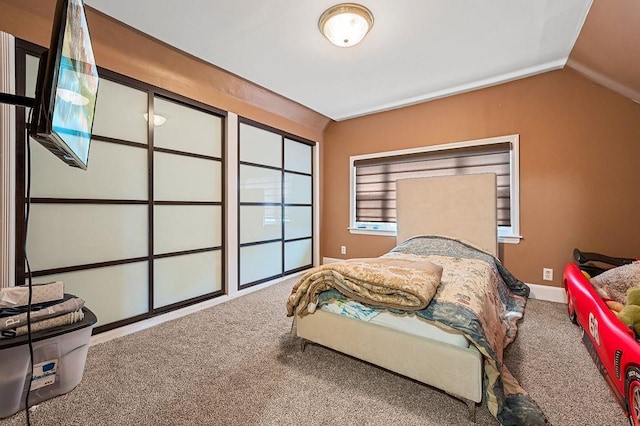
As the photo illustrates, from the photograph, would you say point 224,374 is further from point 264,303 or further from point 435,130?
point 435,130

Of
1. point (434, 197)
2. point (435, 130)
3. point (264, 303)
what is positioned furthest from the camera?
point (435, 130)

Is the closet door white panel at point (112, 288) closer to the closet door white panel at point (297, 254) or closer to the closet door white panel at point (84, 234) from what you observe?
the closet door white panel at point (84, 234)

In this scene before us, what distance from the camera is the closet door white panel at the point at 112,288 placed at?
1.97 metres

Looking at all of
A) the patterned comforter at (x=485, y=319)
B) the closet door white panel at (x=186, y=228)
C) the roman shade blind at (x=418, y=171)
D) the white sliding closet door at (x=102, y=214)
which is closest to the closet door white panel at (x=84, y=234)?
the white sliding closet door at (x=102, y=214)

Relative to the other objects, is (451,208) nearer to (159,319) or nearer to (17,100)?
(159,319)

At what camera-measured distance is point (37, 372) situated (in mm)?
1346

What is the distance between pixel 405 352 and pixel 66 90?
1894mm

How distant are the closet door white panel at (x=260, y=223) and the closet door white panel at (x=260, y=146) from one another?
606 millimetres

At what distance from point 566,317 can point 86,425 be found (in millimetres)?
3488

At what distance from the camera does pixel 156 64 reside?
237 centimetres

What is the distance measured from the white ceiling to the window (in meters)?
0.73

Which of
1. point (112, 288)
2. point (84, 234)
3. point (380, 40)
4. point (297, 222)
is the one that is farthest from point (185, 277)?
point (380, 40)

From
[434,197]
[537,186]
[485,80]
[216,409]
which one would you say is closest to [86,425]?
[216,409]

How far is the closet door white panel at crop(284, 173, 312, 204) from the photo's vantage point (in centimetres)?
381
